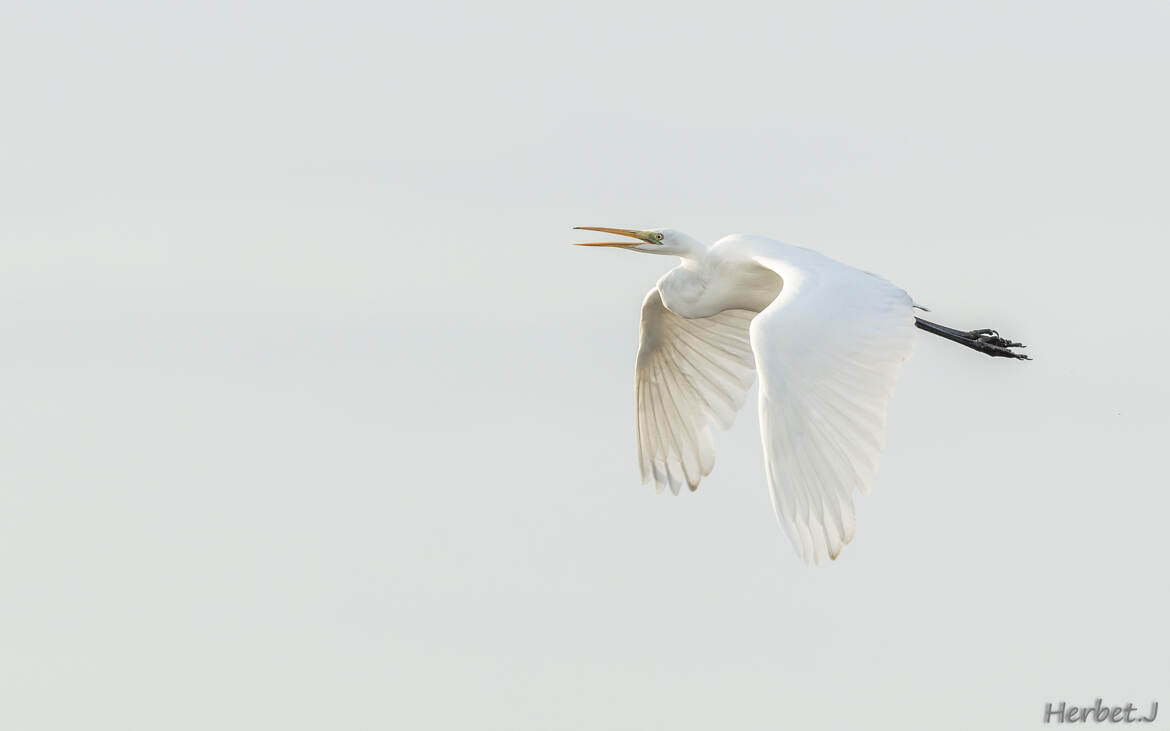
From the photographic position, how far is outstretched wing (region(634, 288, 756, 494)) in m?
25.1

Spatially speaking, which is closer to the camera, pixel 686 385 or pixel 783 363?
pixel 783 363

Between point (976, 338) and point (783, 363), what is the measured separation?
22.2 ft

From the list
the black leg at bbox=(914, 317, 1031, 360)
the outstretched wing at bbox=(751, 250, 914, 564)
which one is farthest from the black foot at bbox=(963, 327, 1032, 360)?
the outstretched wing at bbox=(751, 250, 914, 564)

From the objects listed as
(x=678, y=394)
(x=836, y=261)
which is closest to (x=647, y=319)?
(x=678, y=394)

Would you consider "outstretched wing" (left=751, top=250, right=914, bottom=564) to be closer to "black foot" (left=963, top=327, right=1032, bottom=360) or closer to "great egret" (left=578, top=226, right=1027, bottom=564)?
"great egret" (left=578, top=226, right=1027, bottom=564)

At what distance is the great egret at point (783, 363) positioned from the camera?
18.4 meters

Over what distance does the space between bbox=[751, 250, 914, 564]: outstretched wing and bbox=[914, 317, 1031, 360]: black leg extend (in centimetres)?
515

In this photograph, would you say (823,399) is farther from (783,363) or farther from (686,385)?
(686,385)

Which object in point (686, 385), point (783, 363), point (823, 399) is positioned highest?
point (783, 363)

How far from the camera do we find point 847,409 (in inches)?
738

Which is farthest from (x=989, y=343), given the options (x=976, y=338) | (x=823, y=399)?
(x=823, y=399)

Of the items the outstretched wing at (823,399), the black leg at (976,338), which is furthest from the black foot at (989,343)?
the outstretched wing at (823,399)

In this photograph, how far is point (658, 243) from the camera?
23.8m

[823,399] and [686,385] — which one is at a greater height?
[823,399]
